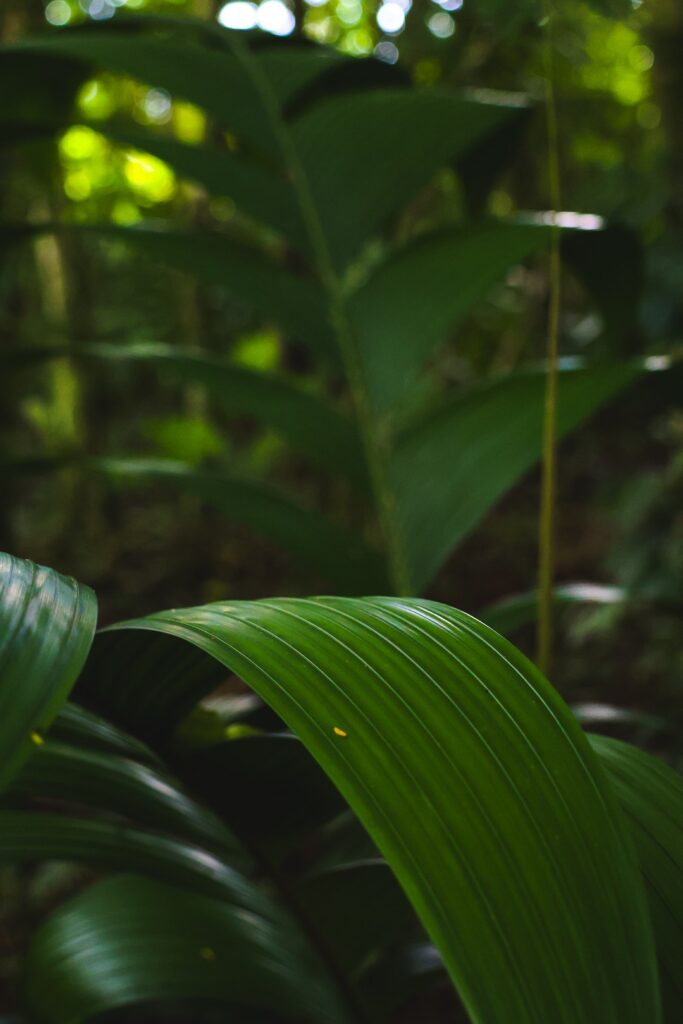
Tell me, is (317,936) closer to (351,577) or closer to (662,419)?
(351,577)

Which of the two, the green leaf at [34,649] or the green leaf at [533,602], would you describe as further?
the green leaf at [533,602]

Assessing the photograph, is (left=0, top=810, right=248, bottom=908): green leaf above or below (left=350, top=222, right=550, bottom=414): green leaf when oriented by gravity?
below

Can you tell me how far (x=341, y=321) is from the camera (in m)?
1.08

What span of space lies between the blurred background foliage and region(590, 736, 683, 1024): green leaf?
0.50 metres

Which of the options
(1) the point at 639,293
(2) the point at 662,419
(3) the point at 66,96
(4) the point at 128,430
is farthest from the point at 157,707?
(4) the point at 128,430

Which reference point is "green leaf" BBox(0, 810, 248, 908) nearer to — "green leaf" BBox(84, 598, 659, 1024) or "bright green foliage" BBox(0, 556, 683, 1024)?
"bright green foliage" BBox(0, 556, 683, 1024)

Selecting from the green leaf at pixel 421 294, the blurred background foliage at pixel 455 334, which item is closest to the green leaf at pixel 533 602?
the blurred background foliage at pixel 455 334

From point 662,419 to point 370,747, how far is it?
1.40 meters

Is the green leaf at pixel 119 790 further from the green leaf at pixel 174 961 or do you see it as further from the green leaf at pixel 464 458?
the green leaf at pixel 464 458

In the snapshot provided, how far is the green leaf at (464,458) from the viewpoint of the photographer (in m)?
0.94

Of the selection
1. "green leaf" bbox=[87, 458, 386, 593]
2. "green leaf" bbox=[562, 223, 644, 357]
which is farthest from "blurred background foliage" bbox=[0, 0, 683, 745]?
"green leaf" bbox=[87, 458, 386, 593]

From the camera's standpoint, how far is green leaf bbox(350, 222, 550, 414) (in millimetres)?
988

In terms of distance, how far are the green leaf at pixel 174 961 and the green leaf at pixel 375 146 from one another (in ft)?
2.37

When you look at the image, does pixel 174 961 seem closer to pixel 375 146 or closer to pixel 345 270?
pixel 345 270
